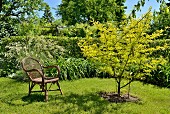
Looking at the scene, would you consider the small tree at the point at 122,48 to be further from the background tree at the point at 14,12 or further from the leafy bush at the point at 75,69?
the background tree at the point at 14,12

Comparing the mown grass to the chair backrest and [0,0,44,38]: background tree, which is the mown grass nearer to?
the chair backrest

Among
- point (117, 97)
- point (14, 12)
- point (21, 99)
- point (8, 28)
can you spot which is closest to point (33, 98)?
point (21, 99)

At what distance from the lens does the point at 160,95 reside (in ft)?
21.7

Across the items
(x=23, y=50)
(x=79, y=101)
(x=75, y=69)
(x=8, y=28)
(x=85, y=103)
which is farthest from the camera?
(x=8, y=28)

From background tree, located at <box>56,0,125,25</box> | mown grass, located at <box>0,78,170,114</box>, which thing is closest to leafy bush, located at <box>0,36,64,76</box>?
mown grass, located at <box>0,78,170,114</box>

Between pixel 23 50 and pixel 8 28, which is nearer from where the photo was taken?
pixel 23 50

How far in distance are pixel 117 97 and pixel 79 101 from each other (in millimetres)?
1024

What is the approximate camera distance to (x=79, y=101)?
5.75 metres

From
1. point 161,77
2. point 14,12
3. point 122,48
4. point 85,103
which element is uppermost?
point 14,12

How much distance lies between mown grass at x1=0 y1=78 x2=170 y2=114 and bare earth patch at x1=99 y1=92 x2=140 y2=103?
0.56 ft

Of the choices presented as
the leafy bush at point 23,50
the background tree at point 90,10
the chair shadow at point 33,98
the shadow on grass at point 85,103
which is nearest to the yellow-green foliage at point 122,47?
the shadow on grass at point 85,103

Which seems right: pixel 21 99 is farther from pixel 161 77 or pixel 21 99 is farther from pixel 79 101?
pixel 161 77

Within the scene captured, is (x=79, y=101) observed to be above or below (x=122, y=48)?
below

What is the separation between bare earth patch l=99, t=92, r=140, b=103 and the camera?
5.96 meters
